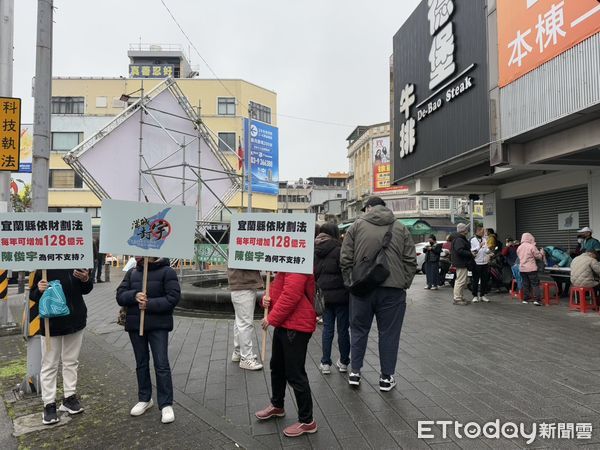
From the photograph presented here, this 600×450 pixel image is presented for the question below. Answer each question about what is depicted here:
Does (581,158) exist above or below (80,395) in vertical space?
above

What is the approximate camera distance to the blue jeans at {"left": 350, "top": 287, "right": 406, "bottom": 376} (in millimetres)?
4457

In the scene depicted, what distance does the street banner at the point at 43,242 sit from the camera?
4.12 m

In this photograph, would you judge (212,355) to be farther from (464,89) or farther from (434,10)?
(434,10)

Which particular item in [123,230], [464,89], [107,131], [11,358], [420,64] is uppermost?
[420,64]

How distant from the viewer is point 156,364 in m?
4.00

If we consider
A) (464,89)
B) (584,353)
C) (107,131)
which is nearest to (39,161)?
(107,131)

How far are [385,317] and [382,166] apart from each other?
134 feet

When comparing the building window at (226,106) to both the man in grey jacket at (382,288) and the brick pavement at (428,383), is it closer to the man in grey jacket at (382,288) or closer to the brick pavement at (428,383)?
the brick pavement at (428,383)

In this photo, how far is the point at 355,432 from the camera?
3586mm

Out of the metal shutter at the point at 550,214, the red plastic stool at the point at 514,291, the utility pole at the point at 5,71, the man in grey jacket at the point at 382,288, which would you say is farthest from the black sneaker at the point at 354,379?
the metal shutter at the point at 550,214

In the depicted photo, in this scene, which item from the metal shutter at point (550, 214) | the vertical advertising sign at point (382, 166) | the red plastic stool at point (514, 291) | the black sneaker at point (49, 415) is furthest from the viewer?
the vertical advertising sign at point (382, 166)

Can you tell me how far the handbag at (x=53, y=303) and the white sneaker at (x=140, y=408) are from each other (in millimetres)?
1095

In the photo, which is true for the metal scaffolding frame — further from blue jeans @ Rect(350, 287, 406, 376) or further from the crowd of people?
blue jeans @ Rect(350, 287, 406, 376)

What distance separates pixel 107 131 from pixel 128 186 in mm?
1441
